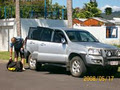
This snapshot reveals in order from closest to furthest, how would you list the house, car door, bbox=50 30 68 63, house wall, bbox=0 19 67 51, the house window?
car door, bbox=50 30 68 63, house wall, bbox=0 19 67 51, the house window, the house

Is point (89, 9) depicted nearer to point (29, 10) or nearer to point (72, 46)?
point (29, 10)

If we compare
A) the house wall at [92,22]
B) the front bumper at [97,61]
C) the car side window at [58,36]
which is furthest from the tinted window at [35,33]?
the house wall at [92,22]

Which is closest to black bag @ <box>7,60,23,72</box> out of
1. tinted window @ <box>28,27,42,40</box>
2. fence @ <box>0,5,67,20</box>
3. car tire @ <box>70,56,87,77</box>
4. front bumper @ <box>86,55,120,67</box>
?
tinted window @ <box>28,27,42,40</box>

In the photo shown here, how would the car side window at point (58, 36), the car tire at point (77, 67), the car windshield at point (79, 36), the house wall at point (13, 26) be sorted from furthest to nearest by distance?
the house wall at point (13, 26), the car side window at point (58, 36), the car windshield at point (79, 36), the car tire at point (77, 67)

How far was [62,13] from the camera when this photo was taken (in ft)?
93.2

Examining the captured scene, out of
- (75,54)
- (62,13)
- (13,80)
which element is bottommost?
(13,80)

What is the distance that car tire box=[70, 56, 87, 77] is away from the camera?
11.3 metres

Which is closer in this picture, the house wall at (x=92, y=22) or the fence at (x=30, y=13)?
the fence at (x=30, y=13)

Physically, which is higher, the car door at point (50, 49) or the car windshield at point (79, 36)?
the car windshield at point (79, 36)

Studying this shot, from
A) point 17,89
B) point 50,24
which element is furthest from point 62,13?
point 17,89

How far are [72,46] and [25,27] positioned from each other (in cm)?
A: 1392

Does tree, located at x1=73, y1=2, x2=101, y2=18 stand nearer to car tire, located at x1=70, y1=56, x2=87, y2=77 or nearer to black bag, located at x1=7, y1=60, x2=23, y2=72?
black bag, located at x1=7, y1=60, x2=23, y2=72

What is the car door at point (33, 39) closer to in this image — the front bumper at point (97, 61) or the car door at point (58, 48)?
the car door at point (58, 48)

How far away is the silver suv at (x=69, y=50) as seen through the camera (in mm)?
11155
